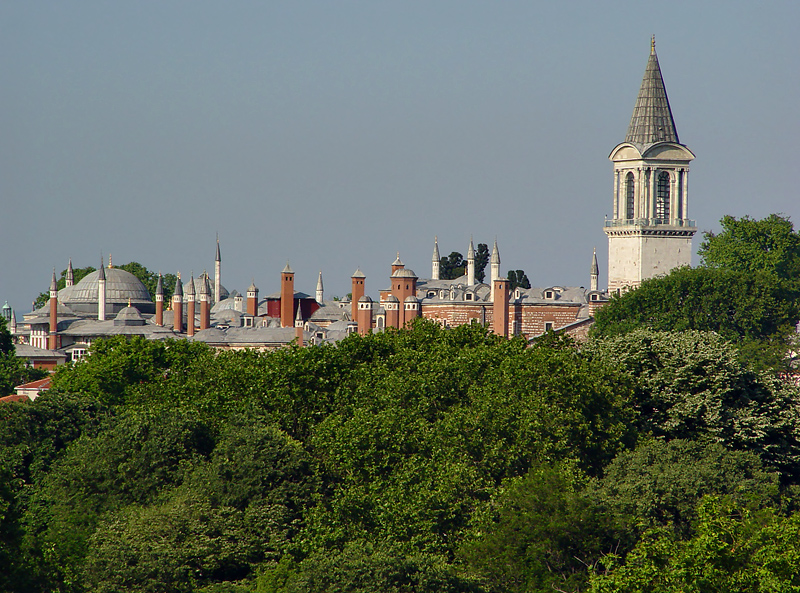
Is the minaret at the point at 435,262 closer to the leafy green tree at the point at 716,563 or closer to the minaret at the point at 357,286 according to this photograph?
the minaret at the point at 357,286

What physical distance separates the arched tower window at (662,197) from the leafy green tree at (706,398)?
140 ft

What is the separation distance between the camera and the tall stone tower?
75.4 metres

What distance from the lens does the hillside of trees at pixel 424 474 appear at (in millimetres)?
24328

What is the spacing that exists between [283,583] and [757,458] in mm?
10745

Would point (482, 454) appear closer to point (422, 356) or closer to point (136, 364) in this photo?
point (422, 356)

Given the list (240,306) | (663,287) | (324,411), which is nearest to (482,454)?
(324,411)

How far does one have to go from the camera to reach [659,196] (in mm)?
76375

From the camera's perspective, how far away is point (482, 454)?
29.3 m

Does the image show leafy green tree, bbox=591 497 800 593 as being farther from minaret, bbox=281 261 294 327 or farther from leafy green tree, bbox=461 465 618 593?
minaret, bbox=281 261 294 327

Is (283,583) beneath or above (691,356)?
beneath

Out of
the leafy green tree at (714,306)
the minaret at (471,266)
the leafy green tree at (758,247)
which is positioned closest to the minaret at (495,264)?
the minaret at (471,266)

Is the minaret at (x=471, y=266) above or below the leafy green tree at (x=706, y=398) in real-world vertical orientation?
above

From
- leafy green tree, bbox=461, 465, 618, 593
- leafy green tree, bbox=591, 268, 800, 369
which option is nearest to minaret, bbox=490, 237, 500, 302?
leafy green tree, bbox=591, 268, 800, 369

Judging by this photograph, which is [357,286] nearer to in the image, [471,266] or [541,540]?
[471,266]
